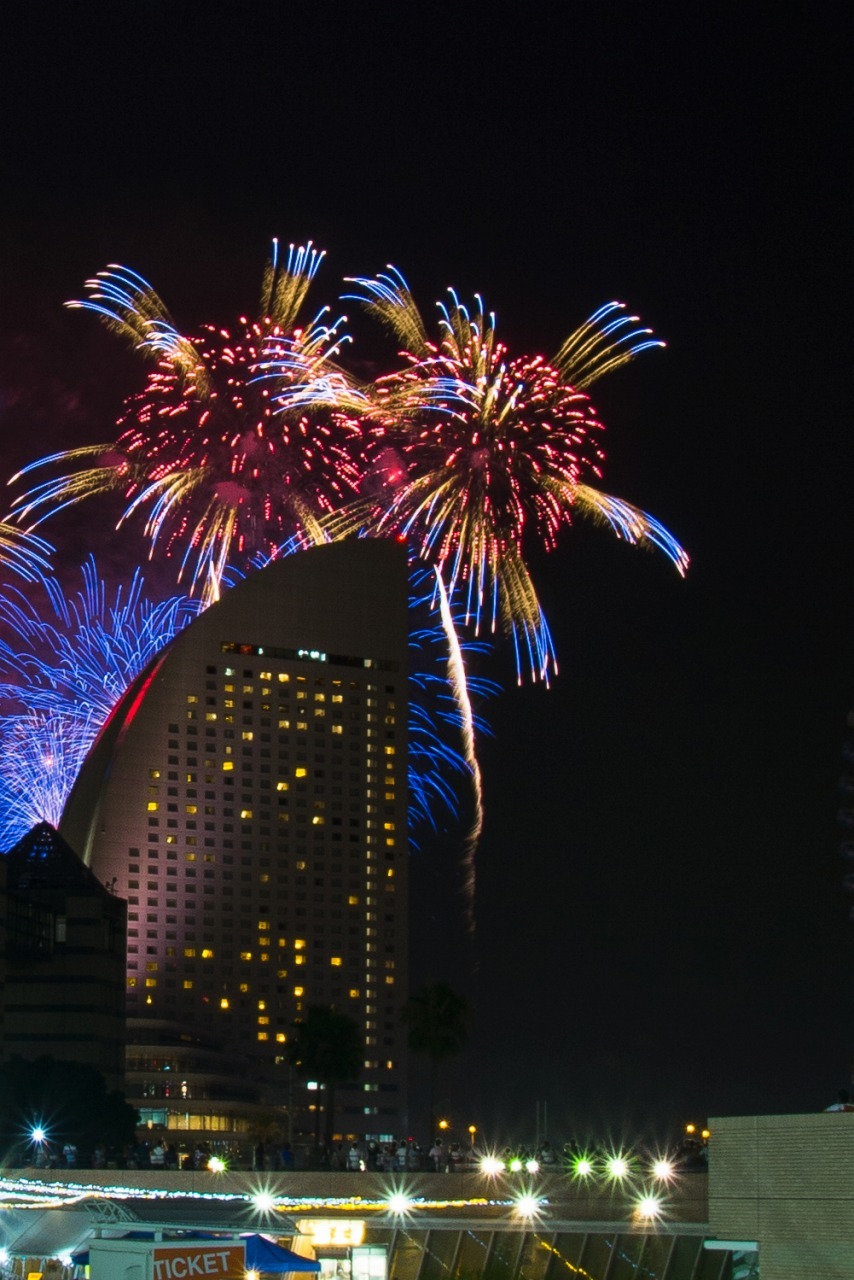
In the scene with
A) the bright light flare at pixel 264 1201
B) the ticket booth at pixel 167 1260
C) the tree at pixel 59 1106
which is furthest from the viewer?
the tree at pixel 59 1106

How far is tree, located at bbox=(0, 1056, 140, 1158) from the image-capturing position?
335ft

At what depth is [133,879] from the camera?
168750 mm

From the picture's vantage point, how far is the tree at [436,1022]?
129 metres

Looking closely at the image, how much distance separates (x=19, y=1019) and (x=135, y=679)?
5962 cm

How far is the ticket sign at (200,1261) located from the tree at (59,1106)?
69082 mm

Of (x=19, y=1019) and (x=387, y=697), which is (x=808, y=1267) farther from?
(x=387, y=697)

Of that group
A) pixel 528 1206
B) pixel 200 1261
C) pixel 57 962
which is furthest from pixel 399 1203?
pixel 57 962

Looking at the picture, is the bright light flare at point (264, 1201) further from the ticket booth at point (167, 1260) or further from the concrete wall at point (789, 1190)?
the concrete wall at point (789, 1190)

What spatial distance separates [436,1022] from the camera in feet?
425

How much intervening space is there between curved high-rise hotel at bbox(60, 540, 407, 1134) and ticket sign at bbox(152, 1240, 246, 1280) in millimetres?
129999

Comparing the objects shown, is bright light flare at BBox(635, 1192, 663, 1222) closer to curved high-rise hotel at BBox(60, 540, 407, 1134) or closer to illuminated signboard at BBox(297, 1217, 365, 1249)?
illuminated signboard at BBox(297, 1217, 365, 1249)

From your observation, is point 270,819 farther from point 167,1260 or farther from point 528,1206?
point 167,1260

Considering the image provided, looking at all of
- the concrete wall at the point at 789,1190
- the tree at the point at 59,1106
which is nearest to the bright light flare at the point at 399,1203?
the concrete wall at the point at 789,1190

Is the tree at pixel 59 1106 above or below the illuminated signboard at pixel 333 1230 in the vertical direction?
above
